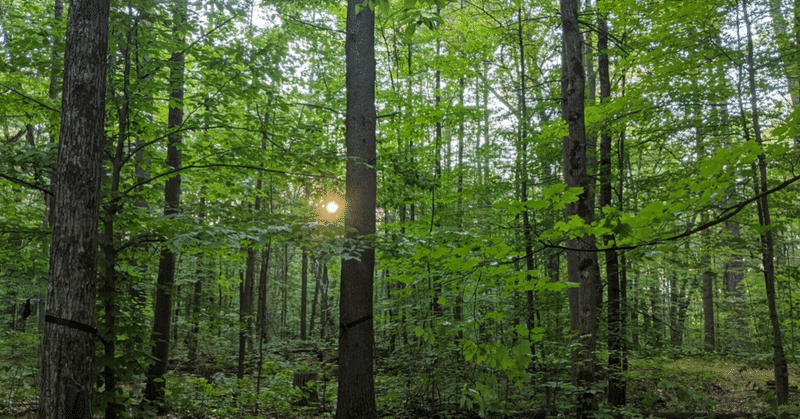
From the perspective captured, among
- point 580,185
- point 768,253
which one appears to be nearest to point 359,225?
point 580,185

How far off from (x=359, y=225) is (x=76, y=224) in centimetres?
320

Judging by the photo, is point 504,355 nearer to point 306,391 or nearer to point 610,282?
point 610,282

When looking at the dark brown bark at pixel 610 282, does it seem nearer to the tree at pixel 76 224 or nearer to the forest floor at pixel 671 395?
the forest floor at pixel 671 395

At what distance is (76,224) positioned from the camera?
12.6ft

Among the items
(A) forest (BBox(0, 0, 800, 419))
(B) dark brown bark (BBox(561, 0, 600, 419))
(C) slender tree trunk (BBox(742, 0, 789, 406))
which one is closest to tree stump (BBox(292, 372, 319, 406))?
(A) forest (BBox(0, 0, 800, 419))

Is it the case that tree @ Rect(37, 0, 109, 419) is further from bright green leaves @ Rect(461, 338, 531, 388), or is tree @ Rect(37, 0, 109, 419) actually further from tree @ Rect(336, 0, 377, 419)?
bright green leaves @ Rect(461, 338, 531, 388)

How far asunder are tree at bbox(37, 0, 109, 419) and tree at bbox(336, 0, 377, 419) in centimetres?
274

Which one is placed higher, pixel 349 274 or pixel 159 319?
pixel 349 274

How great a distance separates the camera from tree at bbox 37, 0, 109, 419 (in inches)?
149

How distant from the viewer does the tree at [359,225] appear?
5621mm

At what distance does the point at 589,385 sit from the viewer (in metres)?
5.00

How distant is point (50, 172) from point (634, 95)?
813cm

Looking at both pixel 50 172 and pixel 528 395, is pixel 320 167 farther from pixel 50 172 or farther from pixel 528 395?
pixel 528 395

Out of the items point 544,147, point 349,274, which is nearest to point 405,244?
point 349,274
